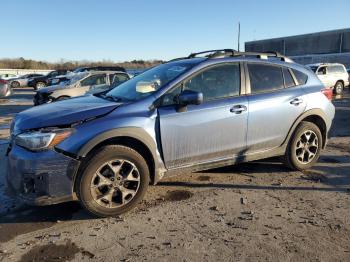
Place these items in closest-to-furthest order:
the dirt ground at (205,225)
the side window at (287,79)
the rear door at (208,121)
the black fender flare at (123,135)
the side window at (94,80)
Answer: the dirt ground at (205,225)
the black fender flare at (123,135)
the rear door at (208,121)
the side window at (287,79)
the side window at (94,80)

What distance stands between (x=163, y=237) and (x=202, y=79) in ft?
6.90

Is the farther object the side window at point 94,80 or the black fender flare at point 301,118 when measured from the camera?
the side window at point 94,80

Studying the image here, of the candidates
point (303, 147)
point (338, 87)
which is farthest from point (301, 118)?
point (338, 87)

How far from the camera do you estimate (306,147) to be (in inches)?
239

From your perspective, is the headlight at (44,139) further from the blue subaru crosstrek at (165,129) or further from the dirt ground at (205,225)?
the dirt ground at (205,225)

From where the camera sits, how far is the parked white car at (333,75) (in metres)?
21.9

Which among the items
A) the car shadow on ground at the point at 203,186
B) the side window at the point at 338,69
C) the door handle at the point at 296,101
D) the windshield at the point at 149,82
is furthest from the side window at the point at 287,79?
the side window at the point at 338,69

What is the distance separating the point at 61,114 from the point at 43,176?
0.72 metres

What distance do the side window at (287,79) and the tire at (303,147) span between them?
613mm

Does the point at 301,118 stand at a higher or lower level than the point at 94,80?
lower

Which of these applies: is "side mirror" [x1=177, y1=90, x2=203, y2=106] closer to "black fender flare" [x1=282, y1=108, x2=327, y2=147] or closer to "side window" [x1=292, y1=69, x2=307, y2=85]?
"black fender flare" [x1=282, y1=108, x2=327, y2=147]

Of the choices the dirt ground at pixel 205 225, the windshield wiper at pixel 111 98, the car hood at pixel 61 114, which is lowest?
the dirt ground at pixel 205 225

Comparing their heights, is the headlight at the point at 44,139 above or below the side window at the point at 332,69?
below

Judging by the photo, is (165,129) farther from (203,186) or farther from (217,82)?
(203,186)
